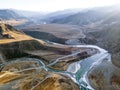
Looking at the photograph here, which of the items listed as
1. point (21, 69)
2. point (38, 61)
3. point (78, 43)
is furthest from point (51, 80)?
point (78, 43)

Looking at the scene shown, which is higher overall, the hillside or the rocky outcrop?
the hillside

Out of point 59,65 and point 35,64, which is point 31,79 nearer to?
point 35,64

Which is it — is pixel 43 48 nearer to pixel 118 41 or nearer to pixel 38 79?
pixel 118 41

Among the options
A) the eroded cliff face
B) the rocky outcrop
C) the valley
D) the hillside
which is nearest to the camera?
the eroded cliff face

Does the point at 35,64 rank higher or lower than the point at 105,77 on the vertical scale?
higher

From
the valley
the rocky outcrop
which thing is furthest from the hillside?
the rocky outcrop

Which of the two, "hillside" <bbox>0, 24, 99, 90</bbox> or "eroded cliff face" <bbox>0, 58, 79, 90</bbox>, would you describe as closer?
"eroded cliff face" <bbox>0, 58, 79, 90</bbox>

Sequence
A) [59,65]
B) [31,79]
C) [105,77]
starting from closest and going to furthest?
[31,79] < [105,77] < [59,65]

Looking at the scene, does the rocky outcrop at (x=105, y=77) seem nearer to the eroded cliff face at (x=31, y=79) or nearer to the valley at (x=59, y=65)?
the valley at (x=59, y=65)

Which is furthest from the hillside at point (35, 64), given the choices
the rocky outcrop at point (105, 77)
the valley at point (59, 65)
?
the rocky outcrop at point (105, 77)

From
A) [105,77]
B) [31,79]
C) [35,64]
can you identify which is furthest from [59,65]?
[105,77]

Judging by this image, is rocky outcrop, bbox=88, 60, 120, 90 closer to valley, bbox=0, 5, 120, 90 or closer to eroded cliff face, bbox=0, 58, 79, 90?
valley, bbox=0, 5, 120, 90
